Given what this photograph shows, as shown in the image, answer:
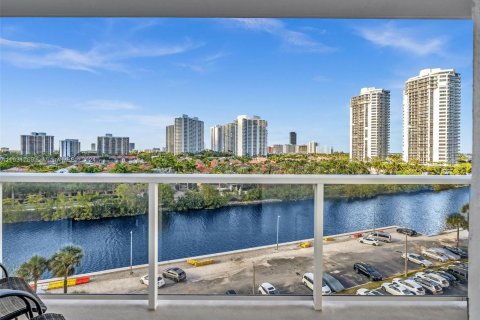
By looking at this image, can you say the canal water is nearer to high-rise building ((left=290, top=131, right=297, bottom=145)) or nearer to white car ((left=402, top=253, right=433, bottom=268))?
white car ((left=402, top=253, right=433, bottom=268))

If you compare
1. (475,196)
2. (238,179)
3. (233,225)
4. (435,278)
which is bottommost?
(435,278)

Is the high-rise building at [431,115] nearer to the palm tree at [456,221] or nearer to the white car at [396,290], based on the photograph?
the palm tree at [456,221]

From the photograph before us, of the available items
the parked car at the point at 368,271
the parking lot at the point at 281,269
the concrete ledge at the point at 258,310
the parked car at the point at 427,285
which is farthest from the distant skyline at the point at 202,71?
the concrete ledge at the point at 258,310

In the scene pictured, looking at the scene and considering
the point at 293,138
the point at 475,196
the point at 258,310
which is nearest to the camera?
the point at 475,196

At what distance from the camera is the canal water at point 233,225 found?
2832mm

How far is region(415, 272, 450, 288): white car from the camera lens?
284 centimetres

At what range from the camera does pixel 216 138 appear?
3.16 metres

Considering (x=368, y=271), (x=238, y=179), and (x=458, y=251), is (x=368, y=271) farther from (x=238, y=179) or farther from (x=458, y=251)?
(x=238, y=179)

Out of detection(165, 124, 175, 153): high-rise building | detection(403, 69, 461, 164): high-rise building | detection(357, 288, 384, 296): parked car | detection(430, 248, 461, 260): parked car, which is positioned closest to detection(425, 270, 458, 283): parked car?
detection(430, 248, 461, 260): parked car

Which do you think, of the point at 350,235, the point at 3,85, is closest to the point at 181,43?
the point at 3,85

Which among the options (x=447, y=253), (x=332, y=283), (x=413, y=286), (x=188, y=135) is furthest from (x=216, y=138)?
(x=447, y=253)

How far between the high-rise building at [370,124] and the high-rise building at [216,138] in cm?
129

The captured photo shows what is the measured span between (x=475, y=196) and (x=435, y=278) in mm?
901

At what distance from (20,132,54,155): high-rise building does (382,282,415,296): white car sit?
3.35 m
